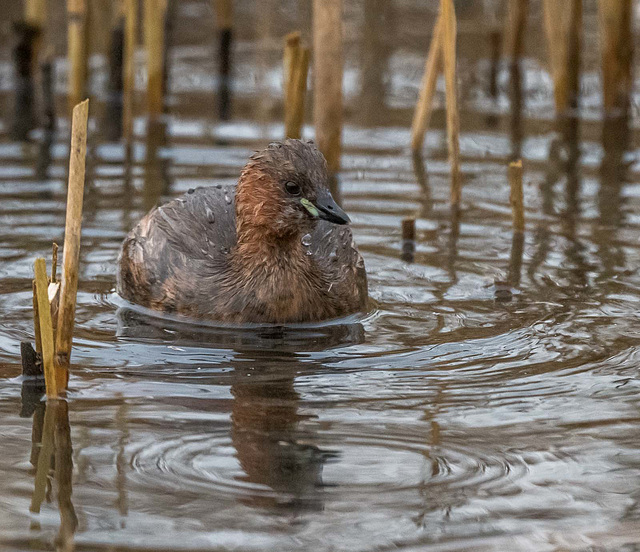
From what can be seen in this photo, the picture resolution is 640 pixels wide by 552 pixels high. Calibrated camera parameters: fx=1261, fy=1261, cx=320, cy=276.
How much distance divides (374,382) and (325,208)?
3.56 ft

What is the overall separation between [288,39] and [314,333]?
2.59m

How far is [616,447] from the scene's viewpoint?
451 cm

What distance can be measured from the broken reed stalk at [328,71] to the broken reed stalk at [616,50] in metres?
2.86

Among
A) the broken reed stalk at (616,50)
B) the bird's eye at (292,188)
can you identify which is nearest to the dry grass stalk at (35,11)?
the broken reed stalk at (616,50)

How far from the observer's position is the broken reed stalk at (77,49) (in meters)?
9.41

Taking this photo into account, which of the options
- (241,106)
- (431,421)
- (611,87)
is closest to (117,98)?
(241,106)

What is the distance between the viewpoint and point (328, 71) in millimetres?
8094

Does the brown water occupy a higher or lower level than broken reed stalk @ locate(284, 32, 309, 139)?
lower

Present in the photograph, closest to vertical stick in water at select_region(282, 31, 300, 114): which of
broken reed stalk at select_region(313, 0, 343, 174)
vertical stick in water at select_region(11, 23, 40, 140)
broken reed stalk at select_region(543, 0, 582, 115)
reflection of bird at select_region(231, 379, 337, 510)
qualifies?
broken reed stalk at select_region(313, 0, 343, 174)

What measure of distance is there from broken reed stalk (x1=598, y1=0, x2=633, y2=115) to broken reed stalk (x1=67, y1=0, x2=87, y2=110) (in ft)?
13.3

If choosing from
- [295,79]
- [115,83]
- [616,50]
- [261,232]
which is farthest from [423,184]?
[115,83]

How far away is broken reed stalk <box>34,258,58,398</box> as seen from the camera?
450cm

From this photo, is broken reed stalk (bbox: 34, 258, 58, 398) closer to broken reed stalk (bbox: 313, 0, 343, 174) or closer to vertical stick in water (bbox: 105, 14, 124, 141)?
broken reed stalk (bbox: 313, 0, 343, 174)

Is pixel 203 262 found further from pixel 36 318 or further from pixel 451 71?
pixel 451 71
